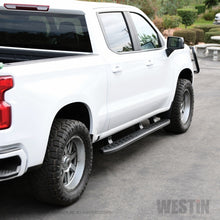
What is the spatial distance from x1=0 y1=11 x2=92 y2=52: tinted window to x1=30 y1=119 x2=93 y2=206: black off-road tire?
108cm

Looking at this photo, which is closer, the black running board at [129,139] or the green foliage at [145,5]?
the black running board at [129,139]

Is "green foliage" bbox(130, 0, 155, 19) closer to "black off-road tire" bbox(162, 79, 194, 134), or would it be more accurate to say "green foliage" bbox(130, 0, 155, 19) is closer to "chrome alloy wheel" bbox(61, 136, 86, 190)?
"black off-road tire" bbox(162, 79, 194, 134)

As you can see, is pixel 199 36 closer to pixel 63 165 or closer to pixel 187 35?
pixel 187 35

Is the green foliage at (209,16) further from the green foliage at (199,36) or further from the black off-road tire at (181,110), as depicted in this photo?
the black off-road tire at (181,110)

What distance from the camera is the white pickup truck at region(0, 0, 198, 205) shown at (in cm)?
436

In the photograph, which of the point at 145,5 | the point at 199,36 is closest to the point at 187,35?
the point at 199,36

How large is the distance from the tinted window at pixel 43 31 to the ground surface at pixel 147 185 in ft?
4.82

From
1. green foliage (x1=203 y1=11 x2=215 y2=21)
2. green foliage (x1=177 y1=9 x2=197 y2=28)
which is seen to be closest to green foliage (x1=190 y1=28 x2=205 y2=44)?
green foliage (x1=177 y1=9 x2=197 y2=28)

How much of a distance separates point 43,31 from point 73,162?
1581mm

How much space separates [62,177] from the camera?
491cm

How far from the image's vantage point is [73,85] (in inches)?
194

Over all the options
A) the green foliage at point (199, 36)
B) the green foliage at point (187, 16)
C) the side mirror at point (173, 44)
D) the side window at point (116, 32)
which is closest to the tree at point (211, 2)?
the green foliage at point (187, 16)

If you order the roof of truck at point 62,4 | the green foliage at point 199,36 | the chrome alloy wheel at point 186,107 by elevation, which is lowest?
the green foliage at point 199,36

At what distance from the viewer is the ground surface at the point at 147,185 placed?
4.91m
